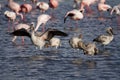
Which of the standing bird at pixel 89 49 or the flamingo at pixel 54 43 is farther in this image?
the flamingo at pixel 54 43

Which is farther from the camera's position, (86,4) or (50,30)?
(86,4)

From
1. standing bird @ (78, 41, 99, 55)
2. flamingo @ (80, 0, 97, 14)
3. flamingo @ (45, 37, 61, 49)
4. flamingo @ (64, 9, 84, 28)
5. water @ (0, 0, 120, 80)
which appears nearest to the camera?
water @ (0, 0, 120, 80)

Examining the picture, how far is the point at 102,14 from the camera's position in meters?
24.3

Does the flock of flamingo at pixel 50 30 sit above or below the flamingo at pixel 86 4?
below

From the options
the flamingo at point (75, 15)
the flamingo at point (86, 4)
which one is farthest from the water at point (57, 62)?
the flamingo at point (86, 4)

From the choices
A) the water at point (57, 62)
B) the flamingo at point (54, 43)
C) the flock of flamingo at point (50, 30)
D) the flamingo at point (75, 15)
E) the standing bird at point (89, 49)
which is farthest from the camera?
the flamingo at point (75, 15)

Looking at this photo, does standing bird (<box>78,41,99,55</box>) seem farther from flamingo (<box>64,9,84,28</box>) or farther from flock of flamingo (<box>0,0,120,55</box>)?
flamingo (<box>64,9,84,28</box>)

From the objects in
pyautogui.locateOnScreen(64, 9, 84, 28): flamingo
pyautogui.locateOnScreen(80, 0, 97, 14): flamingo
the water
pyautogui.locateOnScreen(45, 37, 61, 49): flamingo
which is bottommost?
the water

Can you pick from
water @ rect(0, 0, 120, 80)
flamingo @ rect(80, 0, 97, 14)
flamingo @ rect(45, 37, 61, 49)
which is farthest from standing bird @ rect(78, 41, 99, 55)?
flamingo @ rect(80, 0, 97, 14)

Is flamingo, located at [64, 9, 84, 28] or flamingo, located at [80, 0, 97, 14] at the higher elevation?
flamingo, located at [80, 0, 97, 14]

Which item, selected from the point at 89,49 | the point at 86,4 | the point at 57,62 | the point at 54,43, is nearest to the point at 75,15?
the point at 86,4

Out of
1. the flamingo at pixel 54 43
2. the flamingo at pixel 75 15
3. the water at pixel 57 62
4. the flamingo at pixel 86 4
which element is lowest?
the water at pixel 57 62

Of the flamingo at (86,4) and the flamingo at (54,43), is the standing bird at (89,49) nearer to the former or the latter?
the flamingo at (54,43)

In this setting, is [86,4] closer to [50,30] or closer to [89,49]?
[89,49]
